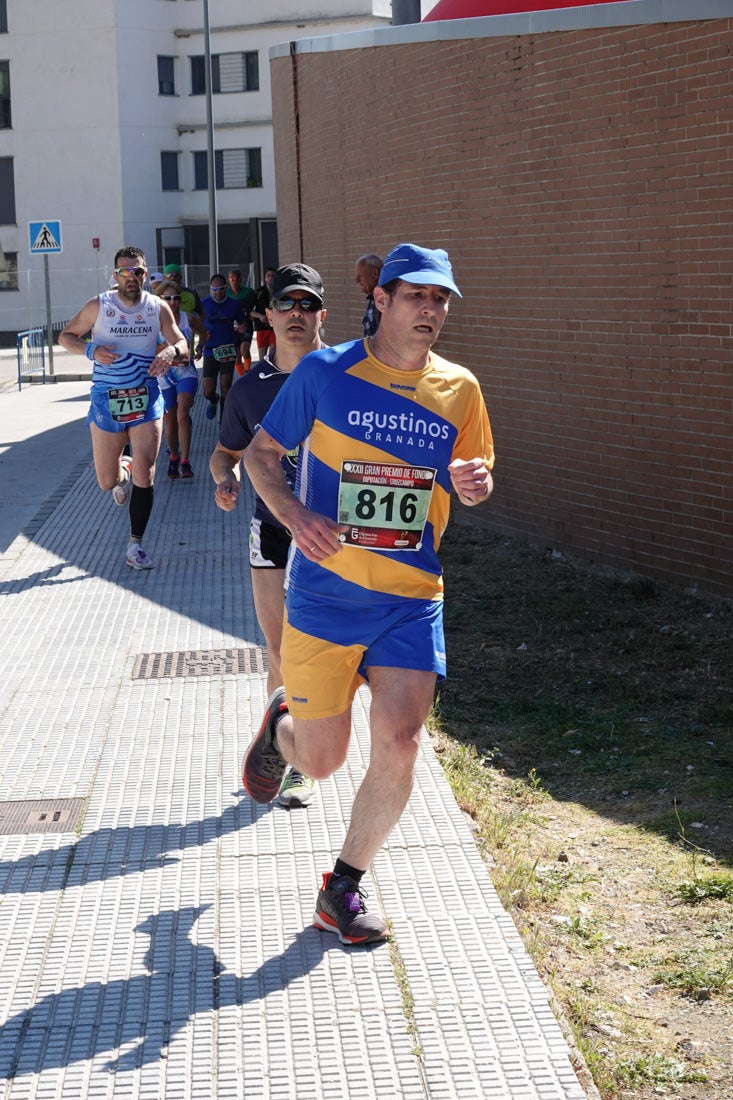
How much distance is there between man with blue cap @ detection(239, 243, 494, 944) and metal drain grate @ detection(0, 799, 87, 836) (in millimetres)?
1371

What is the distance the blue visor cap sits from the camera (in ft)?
13.8

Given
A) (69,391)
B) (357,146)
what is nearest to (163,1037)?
(357,146)

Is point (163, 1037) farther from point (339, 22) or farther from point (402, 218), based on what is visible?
point (339, 22)

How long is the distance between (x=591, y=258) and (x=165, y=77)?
4613 centimetres

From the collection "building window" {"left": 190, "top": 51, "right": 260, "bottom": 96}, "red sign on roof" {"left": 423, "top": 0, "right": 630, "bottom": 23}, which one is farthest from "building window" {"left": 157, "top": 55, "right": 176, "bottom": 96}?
"red sign on roof" {"left": 423, "top": 0, "right": 630, "bottom": 23}

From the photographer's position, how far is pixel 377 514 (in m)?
4.27

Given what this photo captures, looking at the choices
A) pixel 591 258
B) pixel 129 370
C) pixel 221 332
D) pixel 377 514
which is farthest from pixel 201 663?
pixel 221 332

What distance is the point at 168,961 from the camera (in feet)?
13.9

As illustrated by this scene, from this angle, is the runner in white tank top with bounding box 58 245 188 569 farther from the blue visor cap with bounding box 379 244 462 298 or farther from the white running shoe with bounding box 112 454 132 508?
the blue visor cap with bounding box 379 244 462 298

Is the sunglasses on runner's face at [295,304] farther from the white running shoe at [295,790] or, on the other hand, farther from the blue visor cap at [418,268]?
the white running shoe at [295,790]

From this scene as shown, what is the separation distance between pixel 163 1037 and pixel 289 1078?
1.32 ft

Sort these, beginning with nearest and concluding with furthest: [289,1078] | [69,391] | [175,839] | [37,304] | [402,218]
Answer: [289,1078] → [175,839] → [402,218] → [69,391] → [37,304]

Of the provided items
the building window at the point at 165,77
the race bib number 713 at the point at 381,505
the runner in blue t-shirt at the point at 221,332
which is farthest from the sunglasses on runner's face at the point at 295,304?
the building window at the point at 165,77

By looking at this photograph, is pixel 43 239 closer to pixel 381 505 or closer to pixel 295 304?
pixel 295 304
